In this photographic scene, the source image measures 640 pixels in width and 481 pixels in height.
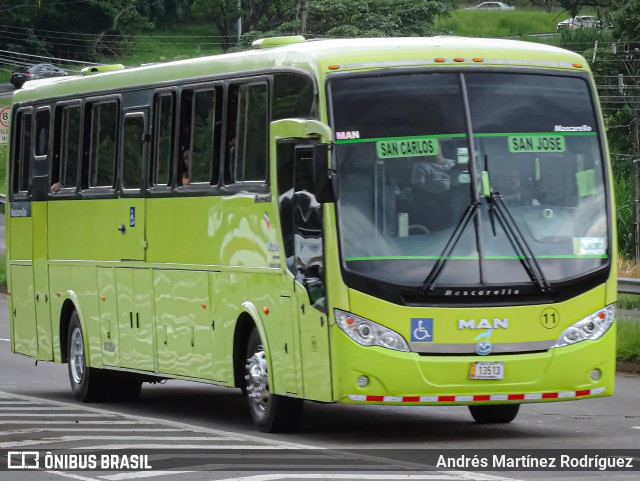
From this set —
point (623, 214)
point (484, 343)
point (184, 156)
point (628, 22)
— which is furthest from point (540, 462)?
point (628, 22)

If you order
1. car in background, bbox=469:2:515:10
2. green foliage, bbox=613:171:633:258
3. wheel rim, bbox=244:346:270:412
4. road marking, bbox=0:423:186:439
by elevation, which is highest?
car in background, bbox=469:2:515:10

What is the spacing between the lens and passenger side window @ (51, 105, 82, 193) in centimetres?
1891

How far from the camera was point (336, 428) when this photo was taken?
47.2 ft

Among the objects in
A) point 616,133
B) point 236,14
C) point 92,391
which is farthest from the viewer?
point 236,14

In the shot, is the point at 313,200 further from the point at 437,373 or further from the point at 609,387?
the point at 609,387

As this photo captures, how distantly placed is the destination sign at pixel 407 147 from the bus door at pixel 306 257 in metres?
0.59

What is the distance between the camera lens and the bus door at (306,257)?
1295 centimetres

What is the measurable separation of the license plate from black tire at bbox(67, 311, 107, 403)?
22.2 ft

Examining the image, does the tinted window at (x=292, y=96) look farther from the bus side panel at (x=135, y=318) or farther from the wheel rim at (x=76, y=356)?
the wheel rim at (x=76, y=356)

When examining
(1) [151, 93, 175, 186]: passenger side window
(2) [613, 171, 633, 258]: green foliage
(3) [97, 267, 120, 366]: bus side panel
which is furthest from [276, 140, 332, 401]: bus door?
(2) [613, 171, 633, 258]: green foliage

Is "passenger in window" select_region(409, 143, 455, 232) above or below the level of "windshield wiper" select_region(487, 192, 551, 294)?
above

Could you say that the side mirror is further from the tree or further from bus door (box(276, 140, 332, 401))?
the tree

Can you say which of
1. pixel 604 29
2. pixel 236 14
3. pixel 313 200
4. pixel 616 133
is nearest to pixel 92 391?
pixel 313 200

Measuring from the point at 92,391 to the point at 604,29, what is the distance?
5439cm
